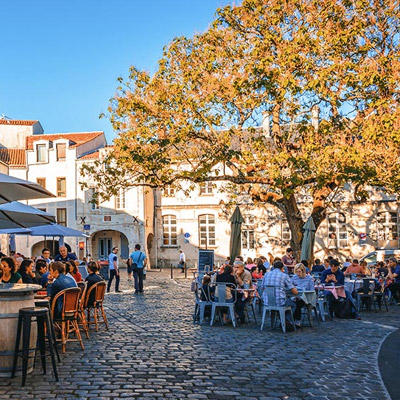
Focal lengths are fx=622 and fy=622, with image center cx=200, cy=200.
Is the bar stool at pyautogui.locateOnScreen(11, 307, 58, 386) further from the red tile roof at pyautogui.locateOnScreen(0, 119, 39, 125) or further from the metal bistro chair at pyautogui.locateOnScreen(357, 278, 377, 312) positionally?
the red tile roof at pyautogui.locateOnScreen(0, 119, 39, 125)

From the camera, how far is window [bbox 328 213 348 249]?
138ft

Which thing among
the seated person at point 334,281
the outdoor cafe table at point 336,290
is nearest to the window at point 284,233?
the seated person at point 334,281

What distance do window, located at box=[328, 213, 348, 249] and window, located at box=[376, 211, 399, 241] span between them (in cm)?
228

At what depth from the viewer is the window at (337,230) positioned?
4216cm

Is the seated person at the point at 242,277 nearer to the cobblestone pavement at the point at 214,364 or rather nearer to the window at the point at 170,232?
the cobblestone pavement at the point at 214,364

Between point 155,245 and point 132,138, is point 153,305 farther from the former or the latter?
point 155,245

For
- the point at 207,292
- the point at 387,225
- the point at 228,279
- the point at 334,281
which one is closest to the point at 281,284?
the point at 228,279

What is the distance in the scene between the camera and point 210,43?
21.7 meters

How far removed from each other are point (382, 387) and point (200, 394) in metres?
2.27

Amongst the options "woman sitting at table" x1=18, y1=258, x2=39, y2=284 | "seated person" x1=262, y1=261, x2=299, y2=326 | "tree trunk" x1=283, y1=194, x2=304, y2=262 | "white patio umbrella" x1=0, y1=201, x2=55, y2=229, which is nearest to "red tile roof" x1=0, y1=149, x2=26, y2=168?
"tree trunk" x1=283, y1=194, x2=304, y2=262

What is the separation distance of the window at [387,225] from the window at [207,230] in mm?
12190

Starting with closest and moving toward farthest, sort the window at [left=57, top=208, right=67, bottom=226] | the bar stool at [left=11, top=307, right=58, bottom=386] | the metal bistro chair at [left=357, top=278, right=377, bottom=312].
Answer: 1. the bar stool at [left=11, top=307, right=58, bottom=386]
2. the metal bistro chair at [left=357, top=278, right=377, bottom=312]
3. the window at [left=57, top=208, right=67, bottom=226]

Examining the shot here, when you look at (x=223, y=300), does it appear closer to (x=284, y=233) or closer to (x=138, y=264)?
(x=138, y=264)

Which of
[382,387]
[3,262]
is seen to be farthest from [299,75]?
[382,387]
